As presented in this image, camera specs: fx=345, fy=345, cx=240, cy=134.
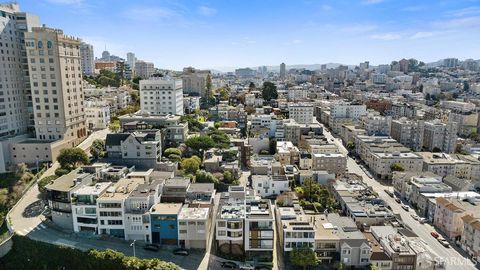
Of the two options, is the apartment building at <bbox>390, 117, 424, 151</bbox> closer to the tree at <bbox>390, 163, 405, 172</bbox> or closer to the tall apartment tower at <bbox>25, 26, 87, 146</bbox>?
the tree at <bbox>390, 163, 405, 172</bbox>

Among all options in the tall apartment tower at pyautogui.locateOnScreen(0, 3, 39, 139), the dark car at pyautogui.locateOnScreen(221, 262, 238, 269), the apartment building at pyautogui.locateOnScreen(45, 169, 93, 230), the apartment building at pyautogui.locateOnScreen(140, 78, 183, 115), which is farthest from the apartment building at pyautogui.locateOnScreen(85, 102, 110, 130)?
the dark car at pyautogui.locateOnScreen(221, 262, 238, 269)

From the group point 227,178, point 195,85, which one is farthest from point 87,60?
point 227,178

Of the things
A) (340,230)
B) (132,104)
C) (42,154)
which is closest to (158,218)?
(340,230)

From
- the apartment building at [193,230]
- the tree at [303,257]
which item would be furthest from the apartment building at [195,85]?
the tree at [303,257]

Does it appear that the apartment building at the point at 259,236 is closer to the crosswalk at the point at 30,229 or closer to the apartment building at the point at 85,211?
the apartment building at the point at 85,211

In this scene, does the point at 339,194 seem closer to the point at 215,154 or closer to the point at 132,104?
Result: the point at 215,154

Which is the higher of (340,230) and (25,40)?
(25,40)

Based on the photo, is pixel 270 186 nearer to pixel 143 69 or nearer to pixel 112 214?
pixel 112 214

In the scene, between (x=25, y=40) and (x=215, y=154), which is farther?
(x=215, y=154)
